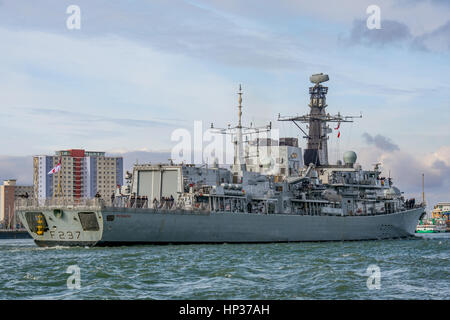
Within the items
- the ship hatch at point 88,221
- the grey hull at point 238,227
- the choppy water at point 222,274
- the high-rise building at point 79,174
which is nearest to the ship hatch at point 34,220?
the ship hatch at point 88,221

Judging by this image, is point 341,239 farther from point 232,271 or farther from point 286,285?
point 286,285

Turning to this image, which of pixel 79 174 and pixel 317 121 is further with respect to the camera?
pixel 79 174

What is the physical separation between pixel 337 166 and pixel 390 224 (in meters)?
7.82

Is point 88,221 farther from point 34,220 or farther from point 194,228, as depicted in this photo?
A: point 194,228

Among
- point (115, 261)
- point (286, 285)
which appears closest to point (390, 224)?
point (115, 261)

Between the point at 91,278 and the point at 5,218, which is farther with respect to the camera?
the point at 5,218

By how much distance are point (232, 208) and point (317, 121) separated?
25425mm

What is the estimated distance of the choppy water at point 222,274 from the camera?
23859 mm

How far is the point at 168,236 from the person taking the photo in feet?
155

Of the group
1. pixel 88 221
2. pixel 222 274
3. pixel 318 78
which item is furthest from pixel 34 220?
pixel 318 78

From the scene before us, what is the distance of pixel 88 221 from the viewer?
147 feet

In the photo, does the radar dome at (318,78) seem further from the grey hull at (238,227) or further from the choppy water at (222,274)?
the choppy water at (222,274)

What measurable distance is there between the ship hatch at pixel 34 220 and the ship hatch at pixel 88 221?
145 inches

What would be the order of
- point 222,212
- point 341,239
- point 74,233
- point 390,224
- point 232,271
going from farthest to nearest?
point 390,224
point 341,239
point 222,212
point 74,233
point 232,271
